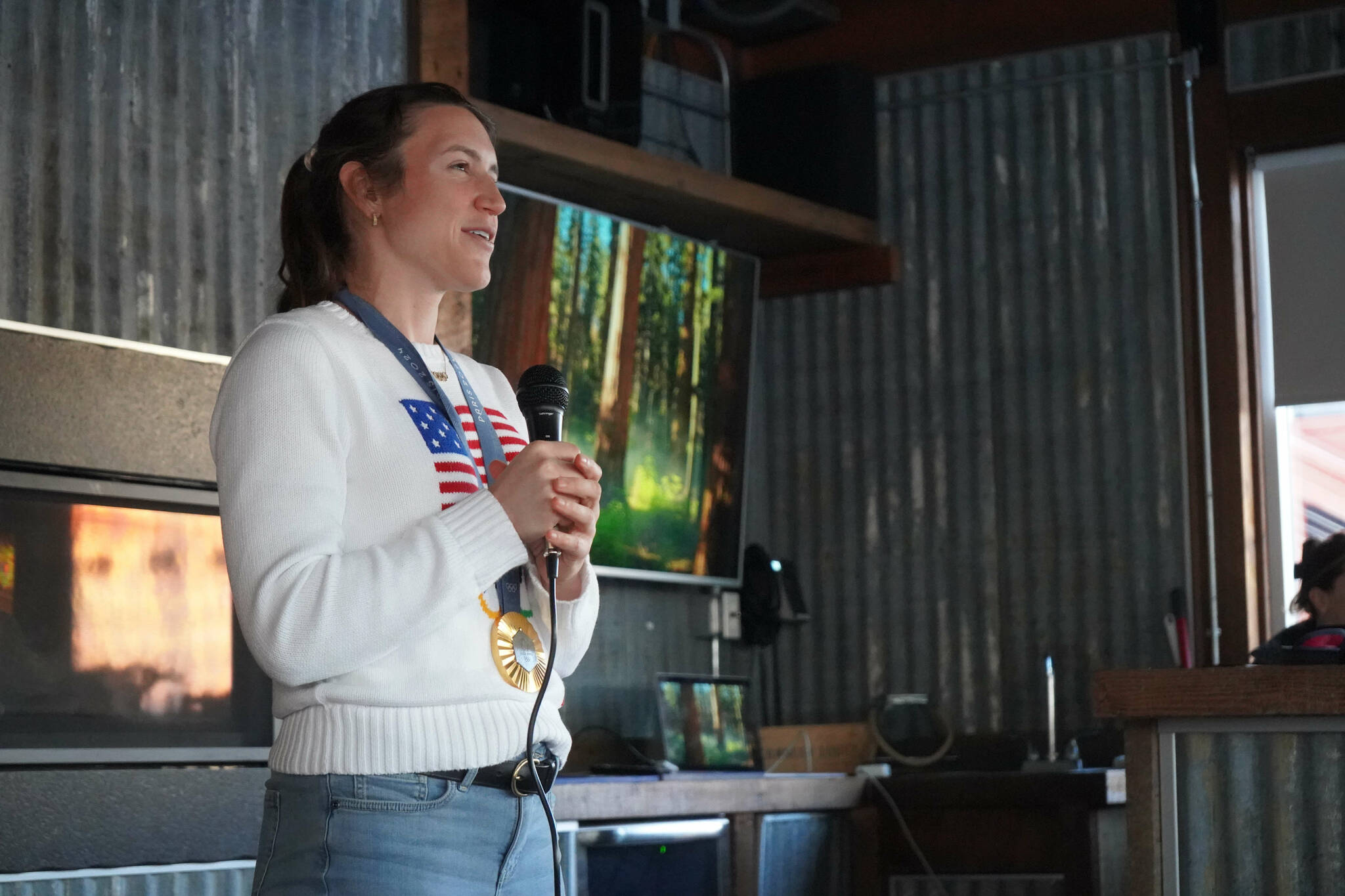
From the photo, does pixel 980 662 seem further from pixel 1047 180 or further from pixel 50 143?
pixel 50 143

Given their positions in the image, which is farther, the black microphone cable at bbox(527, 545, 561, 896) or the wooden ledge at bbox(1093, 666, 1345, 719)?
the wooden ledge at bbox(1093, 666, 1345, 719)

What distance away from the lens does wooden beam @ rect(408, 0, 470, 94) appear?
3.54m

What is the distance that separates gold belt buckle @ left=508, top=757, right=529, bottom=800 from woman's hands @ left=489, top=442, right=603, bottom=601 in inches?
7.3

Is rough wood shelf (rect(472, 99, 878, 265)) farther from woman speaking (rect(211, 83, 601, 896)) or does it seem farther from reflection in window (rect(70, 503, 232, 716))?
woman speaking (rect(211, 83, 601, 896))

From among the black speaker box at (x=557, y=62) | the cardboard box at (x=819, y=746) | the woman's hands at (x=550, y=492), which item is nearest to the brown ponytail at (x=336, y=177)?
the woman's hands at (x=550, y=492)

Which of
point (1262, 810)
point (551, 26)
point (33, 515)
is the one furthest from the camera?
point (551, 26)

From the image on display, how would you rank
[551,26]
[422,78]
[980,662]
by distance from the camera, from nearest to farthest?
1. [422,78]
2. [551,26]
3. [980,662]

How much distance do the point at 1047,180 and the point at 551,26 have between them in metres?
1.78

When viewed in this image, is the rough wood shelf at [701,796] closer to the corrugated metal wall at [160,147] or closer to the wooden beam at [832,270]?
the corrugated metal wall at [160,147]

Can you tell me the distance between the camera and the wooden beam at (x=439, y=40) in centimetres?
354

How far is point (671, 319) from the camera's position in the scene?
4816 millimetres

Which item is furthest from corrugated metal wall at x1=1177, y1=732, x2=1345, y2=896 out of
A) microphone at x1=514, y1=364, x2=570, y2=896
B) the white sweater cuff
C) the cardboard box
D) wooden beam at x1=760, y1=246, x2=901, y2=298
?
wooden beam at x1=760, y1=246, x2=901, y2=298

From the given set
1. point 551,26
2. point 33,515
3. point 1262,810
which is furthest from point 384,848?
point 551,26

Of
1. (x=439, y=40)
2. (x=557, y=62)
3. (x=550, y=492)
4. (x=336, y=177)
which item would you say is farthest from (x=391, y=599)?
(x=557, y=62)
